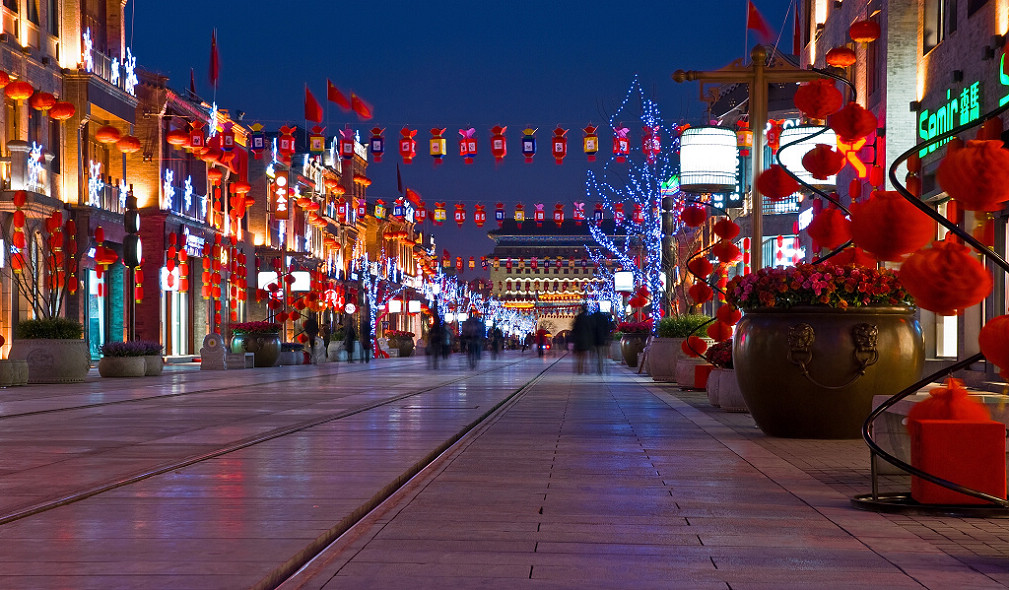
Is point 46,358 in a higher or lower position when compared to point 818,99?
lower

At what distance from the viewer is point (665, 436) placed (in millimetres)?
12516

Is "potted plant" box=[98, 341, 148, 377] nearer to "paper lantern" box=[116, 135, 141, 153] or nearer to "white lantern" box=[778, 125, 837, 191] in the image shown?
"paper lantern" box=[116, 135, 141, 153]

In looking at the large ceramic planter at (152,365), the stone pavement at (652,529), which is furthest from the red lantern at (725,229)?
the large ceramic planter at (152,365)

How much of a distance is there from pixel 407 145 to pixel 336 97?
9.33 feet

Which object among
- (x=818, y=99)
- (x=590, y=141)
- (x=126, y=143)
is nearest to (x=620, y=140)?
(x=590, y=141)

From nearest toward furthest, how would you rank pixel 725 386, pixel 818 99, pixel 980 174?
pixel 980 174, pixel 818 99, pixel 725 386

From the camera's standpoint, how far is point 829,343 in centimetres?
1118

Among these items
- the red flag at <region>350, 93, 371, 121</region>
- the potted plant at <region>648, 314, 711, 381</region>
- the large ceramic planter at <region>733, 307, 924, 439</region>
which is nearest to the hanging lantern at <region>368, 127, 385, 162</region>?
the red flag at <region>350, 93, 371, 121</region>

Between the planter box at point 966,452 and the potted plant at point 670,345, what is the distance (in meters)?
19.1

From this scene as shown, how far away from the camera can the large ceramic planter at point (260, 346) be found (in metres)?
37.9

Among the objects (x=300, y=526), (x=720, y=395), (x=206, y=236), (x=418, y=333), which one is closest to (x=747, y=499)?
(x=300, y=526)

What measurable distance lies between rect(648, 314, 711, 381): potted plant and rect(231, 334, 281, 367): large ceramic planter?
14781 millimetres

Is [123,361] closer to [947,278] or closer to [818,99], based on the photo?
[818,99]

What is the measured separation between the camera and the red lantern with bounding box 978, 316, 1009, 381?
670 centimetres
